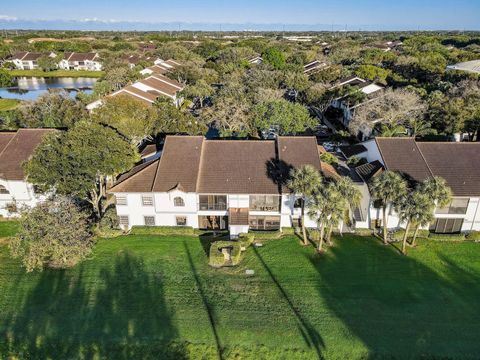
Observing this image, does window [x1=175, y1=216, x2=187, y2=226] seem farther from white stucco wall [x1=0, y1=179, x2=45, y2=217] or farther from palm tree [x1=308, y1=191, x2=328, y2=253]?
white stucco wall [x1=0, y1=179, x2=45, y2=217]

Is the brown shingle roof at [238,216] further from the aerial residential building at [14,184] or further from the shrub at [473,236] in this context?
the shrub at [473,236]

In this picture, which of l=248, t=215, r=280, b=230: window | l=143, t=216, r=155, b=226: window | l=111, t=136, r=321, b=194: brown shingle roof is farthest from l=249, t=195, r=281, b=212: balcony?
l=143, t=216, r=155, b=226: window

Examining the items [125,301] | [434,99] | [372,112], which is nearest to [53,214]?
[125,301]

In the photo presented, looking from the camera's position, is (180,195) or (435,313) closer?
(435,313)

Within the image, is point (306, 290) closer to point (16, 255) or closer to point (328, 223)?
point (328, 223)

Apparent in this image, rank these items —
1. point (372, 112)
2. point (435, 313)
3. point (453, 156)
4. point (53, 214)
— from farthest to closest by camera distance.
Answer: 1. point (372, 112)
2. point (453, 156)
3. point (53, 214)
4. point (435, 313)
